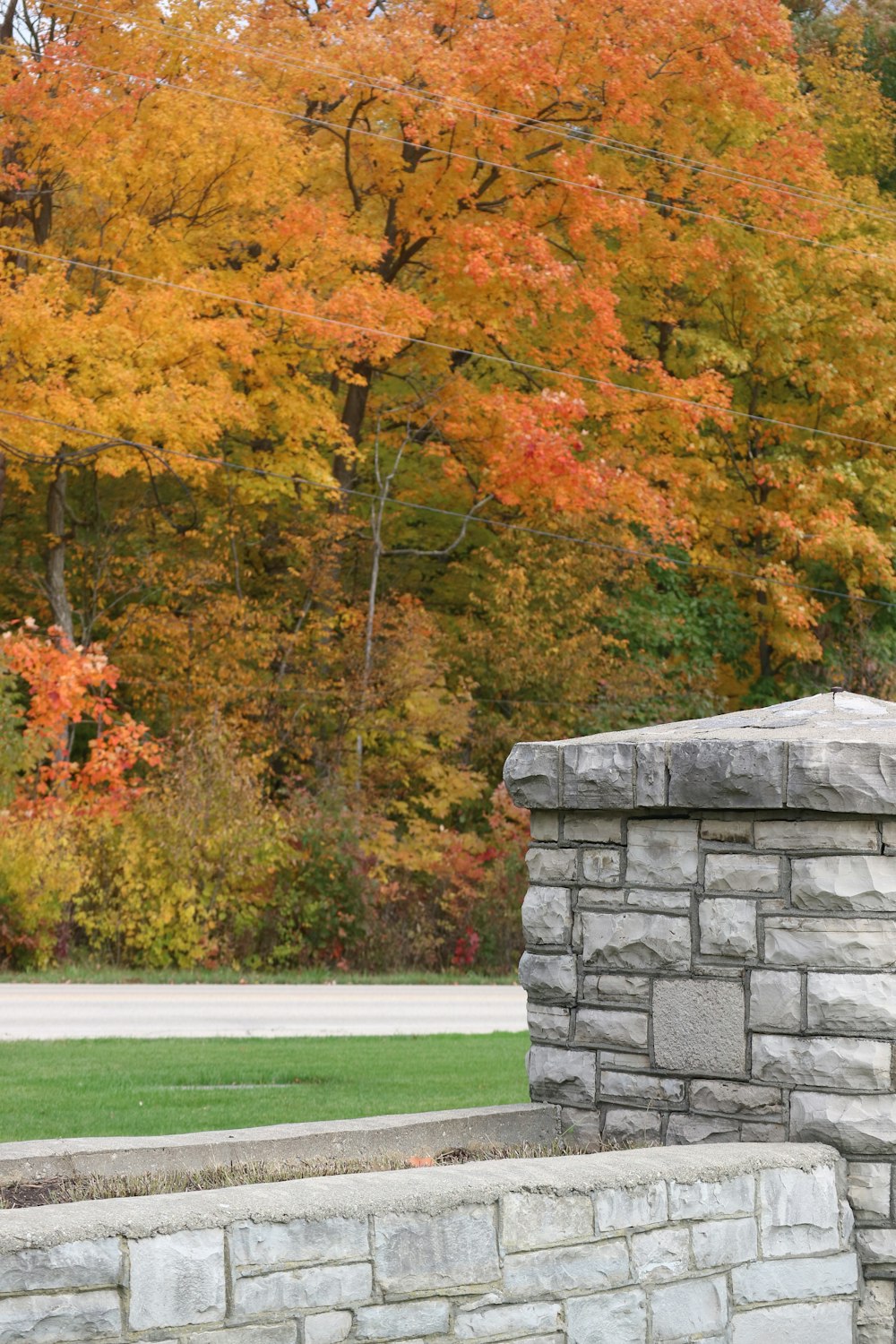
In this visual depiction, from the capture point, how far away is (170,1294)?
11.8 feet

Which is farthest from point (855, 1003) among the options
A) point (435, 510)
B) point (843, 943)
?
point (435, 510)

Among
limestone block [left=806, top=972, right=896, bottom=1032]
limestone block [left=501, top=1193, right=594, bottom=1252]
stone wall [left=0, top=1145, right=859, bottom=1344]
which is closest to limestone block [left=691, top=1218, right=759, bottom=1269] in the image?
stone wall [left=0, top=1145, right=859, bottom=1344]

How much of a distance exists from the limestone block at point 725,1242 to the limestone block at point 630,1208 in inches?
6.5

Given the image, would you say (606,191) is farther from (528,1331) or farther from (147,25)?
(528,1331)

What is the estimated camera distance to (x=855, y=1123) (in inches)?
197

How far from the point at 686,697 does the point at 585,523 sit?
2845 millimetres

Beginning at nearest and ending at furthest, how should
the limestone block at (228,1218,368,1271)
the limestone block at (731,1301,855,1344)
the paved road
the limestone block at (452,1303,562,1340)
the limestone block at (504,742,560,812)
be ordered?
the limestone block at (228,1218,368,1271)
the limestone block at (452,1303,562,1340)
the limestone block at (731,1301,855,1344)
the limestone block at (504,742,560,812)
the paved road

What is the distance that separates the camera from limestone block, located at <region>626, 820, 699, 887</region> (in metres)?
5.33

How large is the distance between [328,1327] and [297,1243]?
22 cm

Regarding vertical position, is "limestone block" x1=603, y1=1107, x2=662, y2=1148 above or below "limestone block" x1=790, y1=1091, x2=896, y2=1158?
below

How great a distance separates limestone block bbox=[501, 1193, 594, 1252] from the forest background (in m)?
12.0

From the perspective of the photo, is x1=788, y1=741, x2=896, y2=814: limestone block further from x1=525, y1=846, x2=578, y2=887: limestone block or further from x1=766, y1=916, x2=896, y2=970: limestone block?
x1=525, y1=846, x2=578, y2=887: limestone block

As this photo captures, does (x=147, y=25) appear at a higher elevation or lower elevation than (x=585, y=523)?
higher

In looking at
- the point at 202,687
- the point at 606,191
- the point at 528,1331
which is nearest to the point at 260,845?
the point at 202,687
